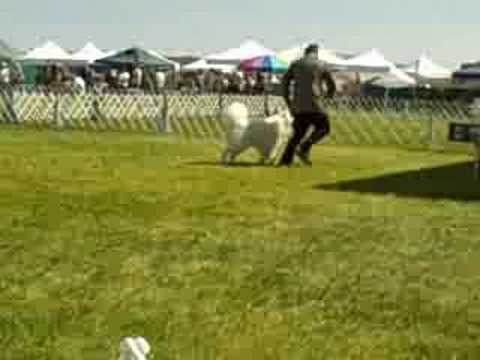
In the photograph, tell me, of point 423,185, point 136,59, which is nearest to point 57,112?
point 136,59

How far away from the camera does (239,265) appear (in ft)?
25.1

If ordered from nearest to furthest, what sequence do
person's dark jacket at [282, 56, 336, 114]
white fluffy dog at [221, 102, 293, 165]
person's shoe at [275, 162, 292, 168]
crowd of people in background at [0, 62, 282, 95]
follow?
person's dark jacket at [282, 56, 336, 114] → person's shoe at [275, 162, 292, 168] → white fluffy dog at [221, 102, 293, 165] → crowd of people in background at [0, 62, 282, 95]

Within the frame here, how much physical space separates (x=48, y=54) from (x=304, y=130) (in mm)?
28918

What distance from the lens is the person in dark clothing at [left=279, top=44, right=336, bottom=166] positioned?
1522 centimetres

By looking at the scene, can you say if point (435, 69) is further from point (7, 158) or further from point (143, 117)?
point (7, 158)

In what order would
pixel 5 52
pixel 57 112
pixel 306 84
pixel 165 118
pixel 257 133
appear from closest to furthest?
pixel 306 84 → pixel 257 133 → pixel 165 118 → pixel 57 112 → pixel 5 52

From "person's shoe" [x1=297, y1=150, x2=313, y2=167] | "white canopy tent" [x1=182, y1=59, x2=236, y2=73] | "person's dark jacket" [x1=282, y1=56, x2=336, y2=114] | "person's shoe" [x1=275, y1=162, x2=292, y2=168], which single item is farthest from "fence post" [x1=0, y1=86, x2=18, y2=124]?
A: "white canopy tent" [x1=182, y1=59, x2=236, y2=73]

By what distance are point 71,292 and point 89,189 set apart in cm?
546

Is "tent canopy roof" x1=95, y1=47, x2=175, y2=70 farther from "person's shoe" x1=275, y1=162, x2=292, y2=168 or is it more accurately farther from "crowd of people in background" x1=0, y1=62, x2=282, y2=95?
"person's shoe" x1=275, y1=162, x2=292, y2=168

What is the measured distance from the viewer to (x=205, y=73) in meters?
42.6

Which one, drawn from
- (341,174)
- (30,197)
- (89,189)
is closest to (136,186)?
(89,189)

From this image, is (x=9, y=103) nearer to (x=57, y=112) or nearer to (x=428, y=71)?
(x=57, y=112)

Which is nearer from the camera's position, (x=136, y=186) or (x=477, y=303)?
(x=477, y=303)

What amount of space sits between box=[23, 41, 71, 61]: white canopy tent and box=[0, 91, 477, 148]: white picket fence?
14988 millimetres
